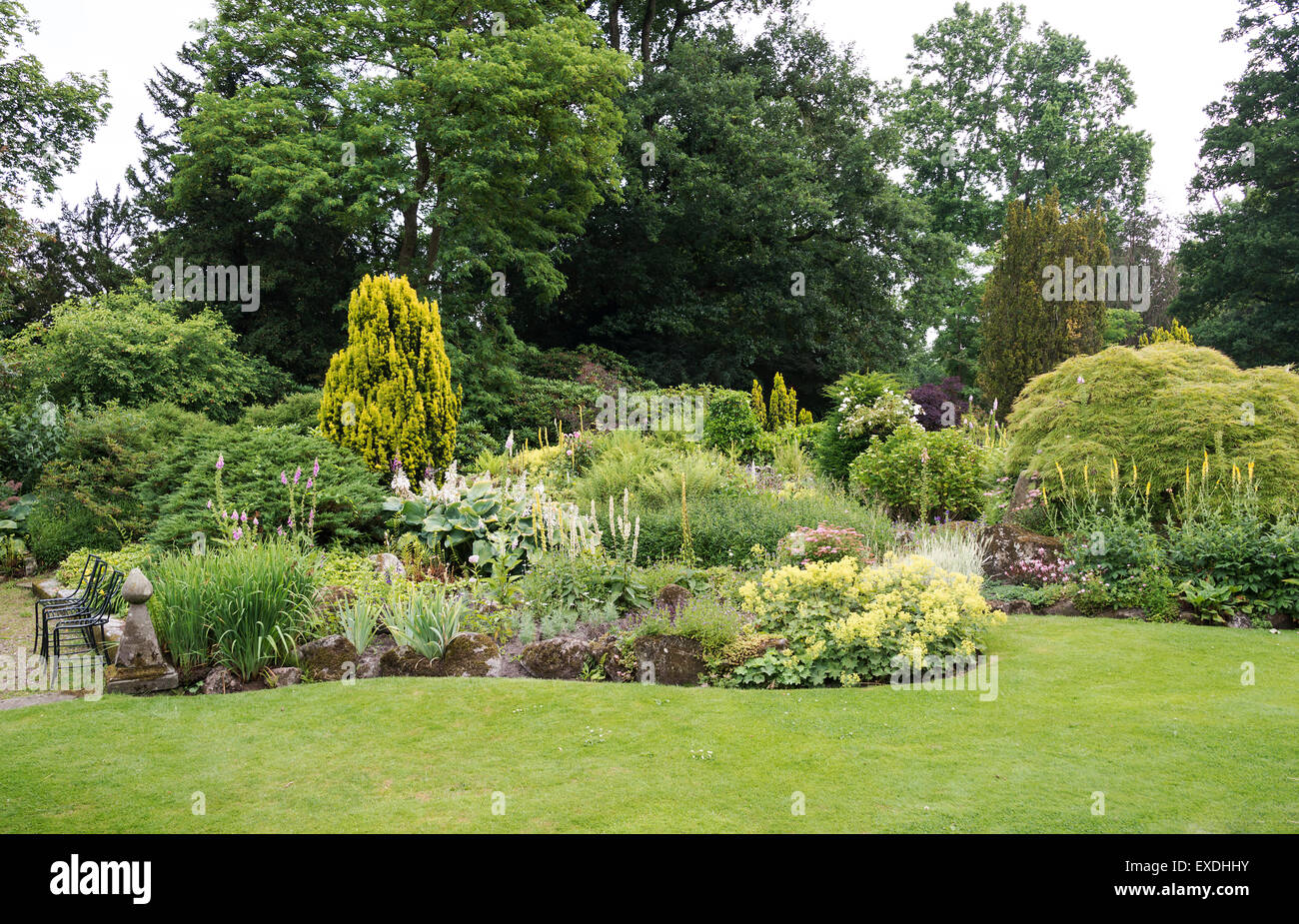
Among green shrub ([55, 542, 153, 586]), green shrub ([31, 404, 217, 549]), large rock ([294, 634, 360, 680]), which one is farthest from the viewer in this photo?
green shrub ([31, 404, 217, 549])

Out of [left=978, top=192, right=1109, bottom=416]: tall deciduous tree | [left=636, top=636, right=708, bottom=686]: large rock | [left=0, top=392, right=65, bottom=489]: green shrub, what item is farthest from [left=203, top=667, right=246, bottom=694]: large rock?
[left=978, top=192, right=1109, bottom=416]: tall deciduous tree

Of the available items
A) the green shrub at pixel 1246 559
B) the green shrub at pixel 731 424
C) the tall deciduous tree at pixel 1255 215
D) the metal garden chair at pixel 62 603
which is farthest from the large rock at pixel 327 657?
the tall deciduous tree at pixel 1255 215

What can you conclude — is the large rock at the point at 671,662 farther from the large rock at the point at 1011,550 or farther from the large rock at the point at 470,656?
the large rock at the point at 1011,550

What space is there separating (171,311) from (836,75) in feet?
63.5

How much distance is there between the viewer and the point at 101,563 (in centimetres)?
667

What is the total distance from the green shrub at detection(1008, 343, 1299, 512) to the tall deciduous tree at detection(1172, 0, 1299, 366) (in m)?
20.1

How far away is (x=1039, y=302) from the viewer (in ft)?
60.7

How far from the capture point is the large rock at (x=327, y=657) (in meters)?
5.30

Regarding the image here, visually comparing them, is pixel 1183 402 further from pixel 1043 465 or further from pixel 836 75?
pixel 836 75

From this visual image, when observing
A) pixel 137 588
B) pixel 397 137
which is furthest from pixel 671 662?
pixel 397 137

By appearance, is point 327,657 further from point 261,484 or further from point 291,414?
point 291,414

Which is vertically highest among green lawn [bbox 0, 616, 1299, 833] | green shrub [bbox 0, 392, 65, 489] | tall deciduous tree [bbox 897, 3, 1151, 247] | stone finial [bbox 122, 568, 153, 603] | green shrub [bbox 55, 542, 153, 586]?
tall deciduous tree [bbox 897, 3, 1151, 247]

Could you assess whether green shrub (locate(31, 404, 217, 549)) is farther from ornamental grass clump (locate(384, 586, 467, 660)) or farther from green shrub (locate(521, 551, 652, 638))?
green shrub (locate(521, 551, 652, 638))

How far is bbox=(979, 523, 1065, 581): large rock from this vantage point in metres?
7.32
